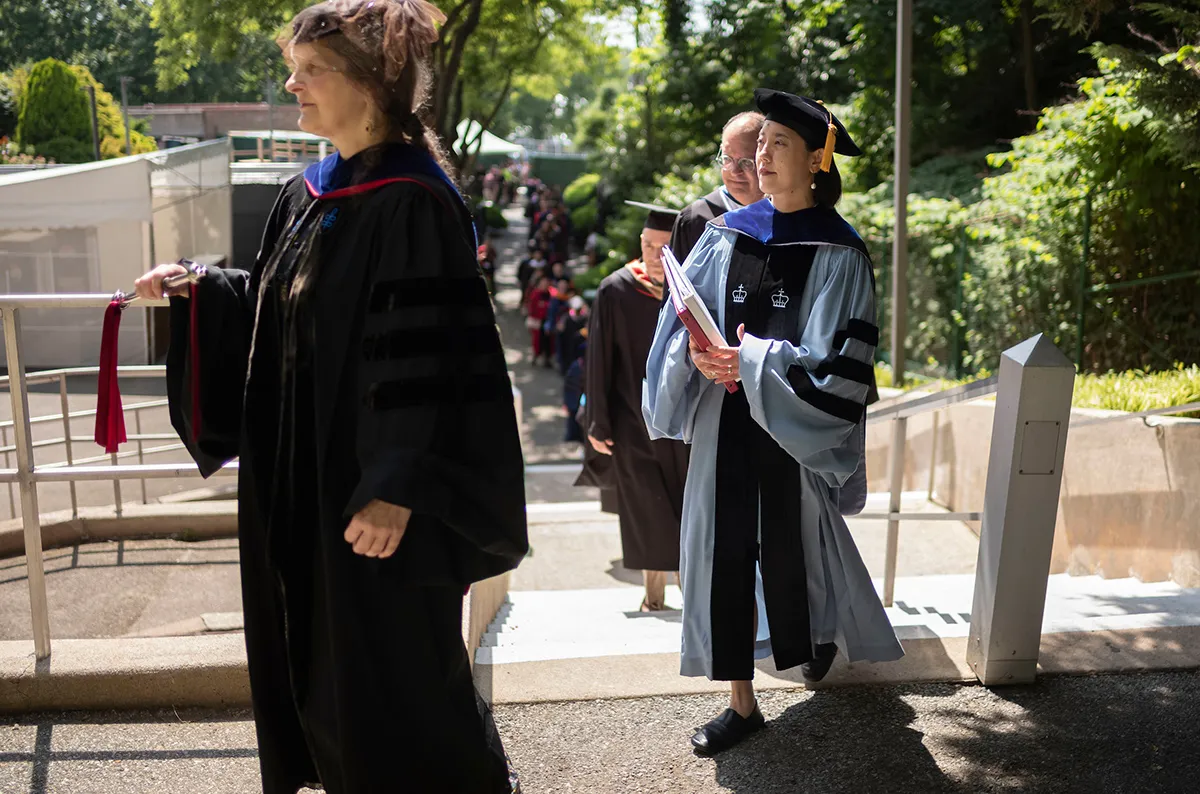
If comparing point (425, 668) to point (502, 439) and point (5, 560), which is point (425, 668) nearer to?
point (502, 439)

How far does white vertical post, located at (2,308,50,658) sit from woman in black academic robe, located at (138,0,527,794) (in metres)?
0.94

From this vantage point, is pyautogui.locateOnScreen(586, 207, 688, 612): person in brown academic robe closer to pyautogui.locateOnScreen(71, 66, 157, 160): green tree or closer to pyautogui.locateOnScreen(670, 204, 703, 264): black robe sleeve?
pyautogui.locateOnScreen(670, 204, 703, 264): black robe sleeve

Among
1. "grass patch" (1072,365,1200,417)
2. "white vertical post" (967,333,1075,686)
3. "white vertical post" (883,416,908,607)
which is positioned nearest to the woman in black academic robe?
"white vertical post" (967,333,1075,686)

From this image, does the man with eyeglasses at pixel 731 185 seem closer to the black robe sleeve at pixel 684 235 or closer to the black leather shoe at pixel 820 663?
the black robe sleeve at pixel 684 235

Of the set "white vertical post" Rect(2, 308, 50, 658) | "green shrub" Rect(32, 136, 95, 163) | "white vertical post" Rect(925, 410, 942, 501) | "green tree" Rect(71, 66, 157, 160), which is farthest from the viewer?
"green tree" Rect(71, 66, 157, 160)

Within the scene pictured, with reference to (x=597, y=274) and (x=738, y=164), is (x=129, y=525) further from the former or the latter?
(x=597, y=274)

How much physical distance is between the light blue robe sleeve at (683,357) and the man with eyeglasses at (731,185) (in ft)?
3.02

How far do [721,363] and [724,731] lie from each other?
1006mm

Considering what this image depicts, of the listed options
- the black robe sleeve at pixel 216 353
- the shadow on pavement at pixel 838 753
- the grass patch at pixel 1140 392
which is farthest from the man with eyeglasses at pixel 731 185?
the grass patch at pixel 1140 392

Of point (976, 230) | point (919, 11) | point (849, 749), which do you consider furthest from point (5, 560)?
point (919, 11)

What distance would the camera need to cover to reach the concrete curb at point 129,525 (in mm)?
6152

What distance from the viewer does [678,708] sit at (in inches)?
132

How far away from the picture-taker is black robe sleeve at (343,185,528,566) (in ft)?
7.20

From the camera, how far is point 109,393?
2871mm
